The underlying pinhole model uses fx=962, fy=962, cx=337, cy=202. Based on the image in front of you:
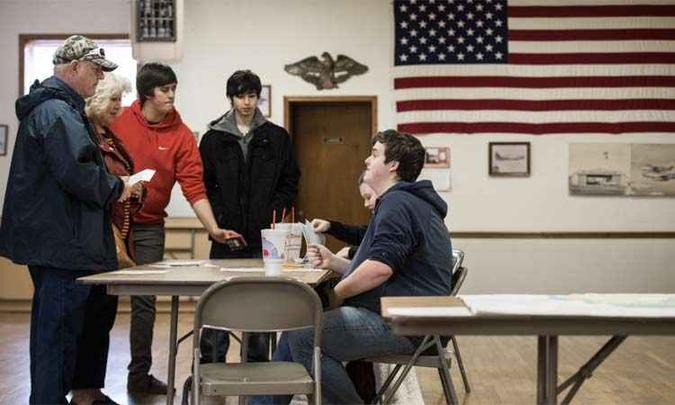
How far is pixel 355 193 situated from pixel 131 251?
515 centimetres

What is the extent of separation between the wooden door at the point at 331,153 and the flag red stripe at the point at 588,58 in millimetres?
1570

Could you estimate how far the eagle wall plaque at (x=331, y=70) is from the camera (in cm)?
930

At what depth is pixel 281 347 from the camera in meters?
3.50

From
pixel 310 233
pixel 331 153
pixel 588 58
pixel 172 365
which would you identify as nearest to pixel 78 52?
pixel 310 233

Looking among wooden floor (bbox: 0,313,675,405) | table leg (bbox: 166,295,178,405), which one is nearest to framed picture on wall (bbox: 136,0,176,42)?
wooden floor (bbox: 0,313,675,405)

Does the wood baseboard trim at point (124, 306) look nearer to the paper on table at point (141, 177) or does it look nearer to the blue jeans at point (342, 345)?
the paper on table at point (141, 177)

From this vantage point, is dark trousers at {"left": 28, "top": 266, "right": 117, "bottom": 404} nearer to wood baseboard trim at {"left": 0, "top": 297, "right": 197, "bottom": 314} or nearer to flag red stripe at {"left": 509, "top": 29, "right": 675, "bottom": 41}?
wood baseboard trim at {"left": 0, "top": 297, "right": 197, "bottom": 314}

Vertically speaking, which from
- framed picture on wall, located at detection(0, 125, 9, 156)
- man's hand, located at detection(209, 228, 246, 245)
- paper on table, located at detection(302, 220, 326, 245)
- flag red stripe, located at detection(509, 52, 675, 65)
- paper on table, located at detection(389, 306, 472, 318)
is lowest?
paper on table, located at detection(389, 306, 472, 318)

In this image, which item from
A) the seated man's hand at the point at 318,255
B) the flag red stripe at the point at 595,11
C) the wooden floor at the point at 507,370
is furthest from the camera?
the flag red stripe at the point at 595,11

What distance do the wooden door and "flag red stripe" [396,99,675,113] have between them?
0.49m

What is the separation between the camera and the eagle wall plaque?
9.30m

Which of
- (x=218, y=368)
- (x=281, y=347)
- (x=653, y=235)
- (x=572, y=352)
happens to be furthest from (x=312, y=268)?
(x=653, y=235)

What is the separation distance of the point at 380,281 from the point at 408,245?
0.16 m

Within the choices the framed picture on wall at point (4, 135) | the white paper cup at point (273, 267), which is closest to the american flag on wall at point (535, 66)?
the framed picture on wall at point (4, 135)
